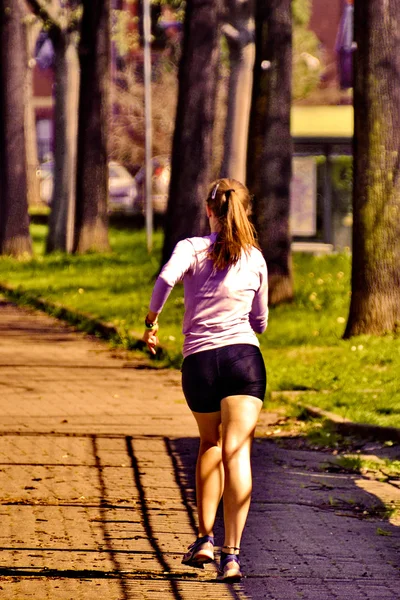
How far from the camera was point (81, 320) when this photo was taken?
18.8 m

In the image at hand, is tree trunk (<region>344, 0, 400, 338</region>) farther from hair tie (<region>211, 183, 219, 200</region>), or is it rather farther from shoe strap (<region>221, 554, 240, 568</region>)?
shoe strap (<region>221, 554, 240, 568</region>)

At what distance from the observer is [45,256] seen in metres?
29.0

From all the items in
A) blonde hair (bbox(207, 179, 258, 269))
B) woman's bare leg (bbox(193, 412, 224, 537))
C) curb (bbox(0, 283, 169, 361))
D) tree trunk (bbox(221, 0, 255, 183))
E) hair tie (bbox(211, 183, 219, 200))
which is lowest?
curb (bbox(0, 283, 169, 361))

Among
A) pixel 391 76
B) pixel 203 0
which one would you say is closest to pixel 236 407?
pixel 391 76

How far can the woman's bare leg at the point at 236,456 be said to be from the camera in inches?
251

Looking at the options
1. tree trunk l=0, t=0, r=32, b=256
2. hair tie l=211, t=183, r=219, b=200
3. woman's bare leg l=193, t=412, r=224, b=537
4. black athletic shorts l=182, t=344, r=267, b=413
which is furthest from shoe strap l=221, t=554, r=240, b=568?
tree trunk l=0, t=0, r=32, b=256

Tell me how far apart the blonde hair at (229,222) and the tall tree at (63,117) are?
912 inches

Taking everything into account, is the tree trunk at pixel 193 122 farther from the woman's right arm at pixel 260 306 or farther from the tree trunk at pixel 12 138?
the woman's right arm at pixel 260 306

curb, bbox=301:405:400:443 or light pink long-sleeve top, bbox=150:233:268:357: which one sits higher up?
light pink long-sleeve top, bbox=150:233:268:357

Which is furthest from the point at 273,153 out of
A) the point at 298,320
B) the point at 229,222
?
the point at 229,222

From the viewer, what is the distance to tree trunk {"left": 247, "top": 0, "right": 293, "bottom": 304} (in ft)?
60.1

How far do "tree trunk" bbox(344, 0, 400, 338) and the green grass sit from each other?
2.29ft

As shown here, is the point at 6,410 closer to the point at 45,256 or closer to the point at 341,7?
the point at 45,256

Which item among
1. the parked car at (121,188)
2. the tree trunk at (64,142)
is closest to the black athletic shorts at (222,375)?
the tree trunk at (64,142)
